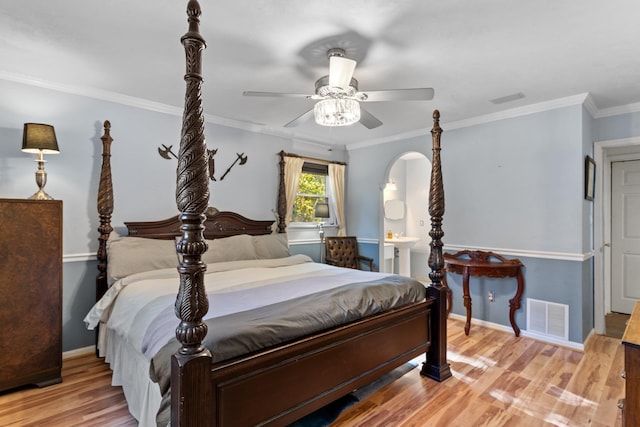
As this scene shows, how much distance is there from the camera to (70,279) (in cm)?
316

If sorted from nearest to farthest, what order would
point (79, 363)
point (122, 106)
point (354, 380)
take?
1. point (354, 380)
2. point (79, 363)
3. point (122, 106)

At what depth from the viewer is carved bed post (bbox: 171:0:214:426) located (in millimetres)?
1356

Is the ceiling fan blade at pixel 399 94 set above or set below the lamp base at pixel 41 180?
above

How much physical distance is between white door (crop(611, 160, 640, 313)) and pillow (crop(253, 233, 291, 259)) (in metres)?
4.59

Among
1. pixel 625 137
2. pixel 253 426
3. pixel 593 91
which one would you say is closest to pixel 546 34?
pixel 593 91

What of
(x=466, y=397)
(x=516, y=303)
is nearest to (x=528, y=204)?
(x=516, y=303)

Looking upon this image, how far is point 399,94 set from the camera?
2.43 m

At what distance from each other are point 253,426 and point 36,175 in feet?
8.93

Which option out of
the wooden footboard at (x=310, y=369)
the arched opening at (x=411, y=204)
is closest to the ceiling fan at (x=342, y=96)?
the wooden footboard at (x=310, y=369)

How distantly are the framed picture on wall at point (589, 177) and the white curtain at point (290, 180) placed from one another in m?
3.40

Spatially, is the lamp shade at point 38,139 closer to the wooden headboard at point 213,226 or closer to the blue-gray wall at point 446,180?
the blue-gray wall at point 446,180

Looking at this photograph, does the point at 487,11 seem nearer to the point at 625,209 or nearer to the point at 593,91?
the point at 593,91

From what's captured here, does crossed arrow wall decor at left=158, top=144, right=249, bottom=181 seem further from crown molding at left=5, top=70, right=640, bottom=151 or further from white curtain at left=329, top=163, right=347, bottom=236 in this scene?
white curtain at left=329, top=163, right=347, bottom=236

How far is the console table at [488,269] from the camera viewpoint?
3.72 metres
